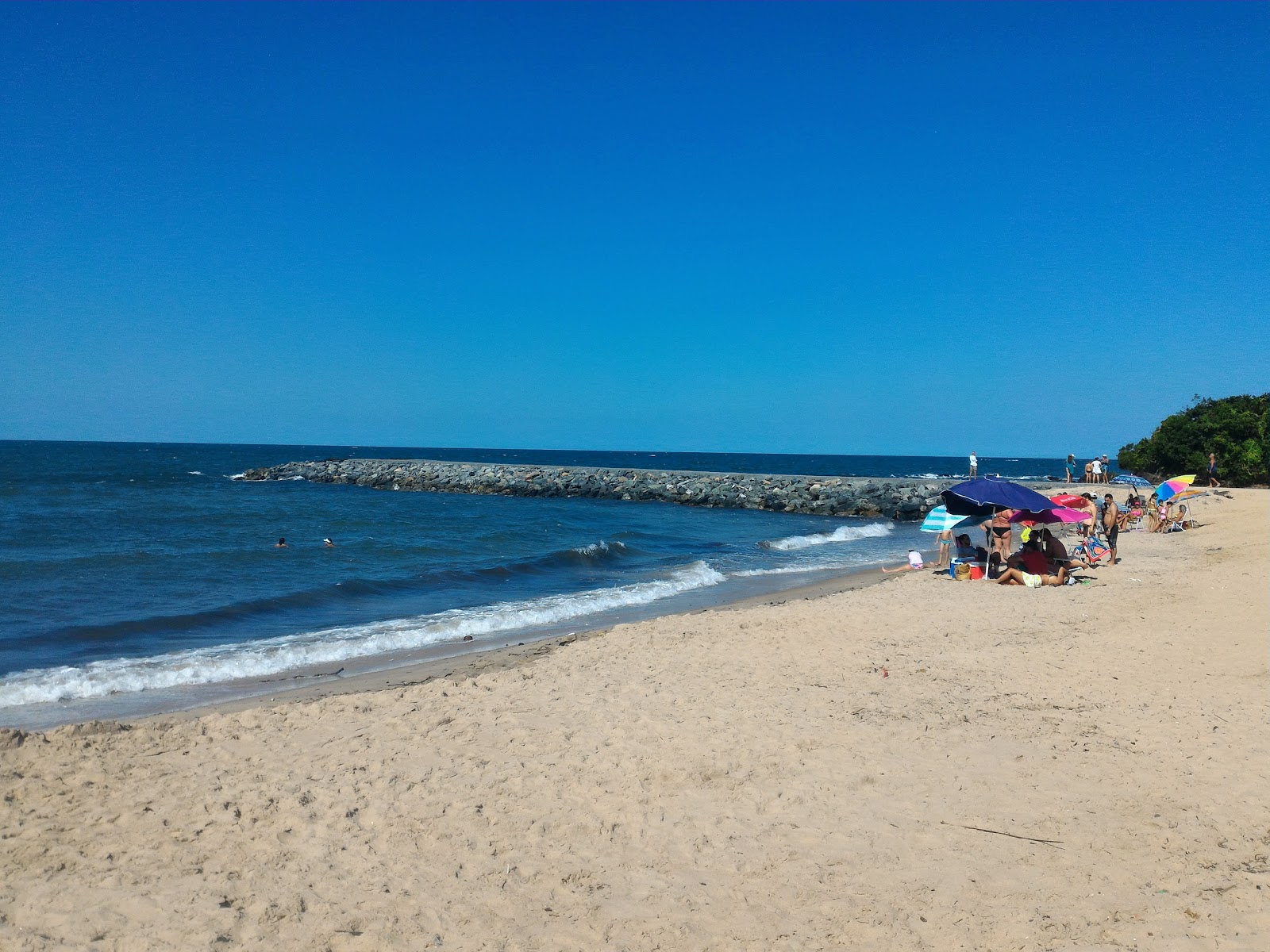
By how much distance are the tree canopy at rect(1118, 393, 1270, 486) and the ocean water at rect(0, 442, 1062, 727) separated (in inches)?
554

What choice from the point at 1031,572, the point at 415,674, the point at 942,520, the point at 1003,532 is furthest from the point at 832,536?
the point at 415,674

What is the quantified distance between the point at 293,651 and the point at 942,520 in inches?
432

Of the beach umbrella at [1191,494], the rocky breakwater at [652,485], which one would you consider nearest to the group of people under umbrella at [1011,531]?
the beach umbrella at [1191,494]

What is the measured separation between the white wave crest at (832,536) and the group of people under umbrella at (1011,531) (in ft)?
23.4

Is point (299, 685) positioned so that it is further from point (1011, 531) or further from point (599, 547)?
point (599, 547)

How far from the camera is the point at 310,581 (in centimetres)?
1457

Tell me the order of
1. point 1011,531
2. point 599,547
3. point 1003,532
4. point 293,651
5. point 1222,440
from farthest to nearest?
point 1222,440 < point 599,547 < point 1011,531 < point 1003,532 < point 293,651

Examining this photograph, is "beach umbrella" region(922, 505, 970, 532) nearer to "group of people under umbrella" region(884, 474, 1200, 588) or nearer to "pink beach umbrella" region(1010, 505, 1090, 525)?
"group of people under umbrella" region(884, 474, 1200, 588)

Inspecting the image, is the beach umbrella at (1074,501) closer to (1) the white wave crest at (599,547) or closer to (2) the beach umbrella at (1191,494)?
(2) the beach umbrella at (1191,494)

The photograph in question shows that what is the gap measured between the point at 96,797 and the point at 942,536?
13.9 metres

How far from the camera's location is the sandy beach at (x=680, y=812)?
365 centimetres

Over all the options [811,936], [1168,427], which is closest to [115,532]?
[811,936]

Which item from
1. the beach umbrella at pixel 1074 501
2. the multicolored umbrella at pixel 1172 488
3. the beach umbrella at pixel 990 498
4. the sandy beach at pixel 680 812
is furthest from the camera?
the multicolored umbrella at pixel 1172 488

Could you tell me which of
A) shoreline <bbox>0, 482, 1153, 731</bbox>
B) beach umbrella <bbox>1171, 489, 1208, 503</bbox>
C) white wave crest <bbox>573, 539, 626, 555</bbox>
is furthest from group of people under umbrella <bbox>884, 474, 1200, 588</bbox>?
beach umbrella <bbox>1171, 489, 1208, 503</bbox>
